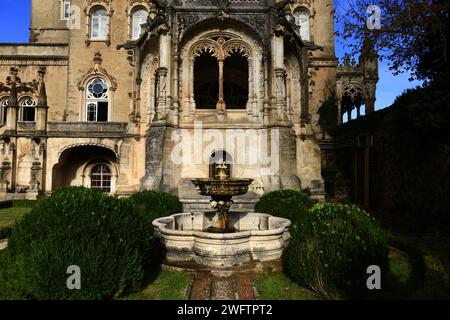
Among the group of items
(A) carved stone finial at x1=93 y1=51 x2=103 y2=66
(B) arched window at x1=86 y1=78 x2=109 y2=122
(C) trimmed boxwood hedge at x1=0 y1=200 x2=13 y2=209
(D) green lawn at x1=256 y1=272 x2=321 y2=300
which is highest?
(A) carved stone finial at x1=93 y1=51 x2=103 y2=66

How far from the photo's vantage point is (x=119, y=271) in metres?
5.18

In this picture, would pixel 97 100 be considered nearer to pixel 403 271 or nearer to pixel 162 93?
pixel 162 93

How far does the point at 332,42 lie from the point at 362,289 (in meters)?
24.2

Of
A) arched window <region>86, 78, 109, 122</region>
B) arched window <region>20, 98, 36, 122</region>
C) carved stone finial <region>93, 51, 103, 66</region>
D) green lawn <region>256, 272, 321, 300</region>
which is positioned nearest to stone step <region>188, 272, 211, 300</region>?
green lawn <region>256, 272, 321, 300</region>

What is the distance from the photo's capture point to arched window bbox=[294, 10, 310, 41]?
25.4 m

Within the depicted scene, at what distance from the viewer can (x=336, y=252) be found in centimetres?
538

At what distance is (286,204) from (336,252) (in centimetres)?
426

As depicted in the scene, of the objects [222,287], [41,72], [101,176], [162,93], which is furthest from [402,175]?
[41,72]

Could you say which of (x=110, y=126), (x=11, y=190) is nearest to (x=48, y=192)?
(x=11, y=190)

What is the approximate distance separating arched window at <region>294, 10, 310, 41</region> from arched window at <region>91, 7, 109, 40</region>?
595 inches

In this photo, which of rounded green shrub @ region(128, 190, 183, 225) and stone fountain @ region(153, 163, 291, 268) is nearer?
stone fountain @ region(153, 163, 291, 268)

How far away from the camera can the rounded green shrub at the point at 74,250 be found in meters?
4.69

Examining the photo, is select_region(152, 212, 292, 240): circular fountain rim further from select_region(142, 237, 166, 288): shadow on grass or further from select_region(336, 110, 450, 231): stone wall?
select_region(336, 110, 450, 231): stone wall
